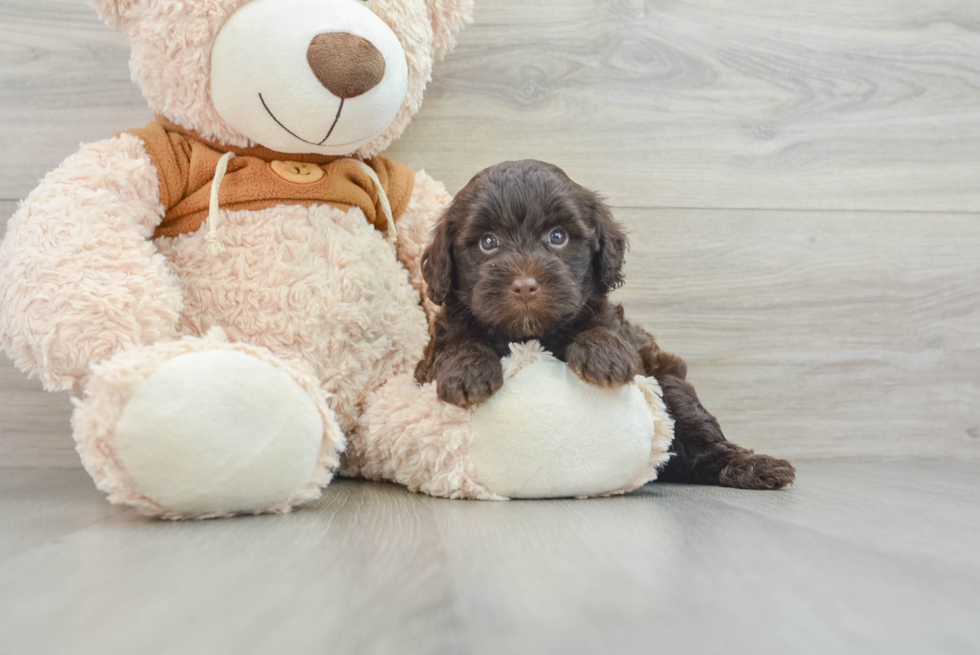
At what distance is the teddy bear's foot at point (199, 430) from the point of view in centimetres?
96

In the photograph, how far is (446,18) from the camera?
157 centimetres

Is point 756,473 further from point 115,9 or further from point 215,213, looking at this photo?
point 115,9

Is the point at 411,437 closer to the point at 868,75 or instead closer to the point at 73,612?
the point at 73,612

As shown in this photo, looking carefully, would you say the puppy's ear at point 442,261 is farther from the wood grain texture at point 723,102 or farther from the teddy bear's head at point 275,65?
the wood grain texture at point 723,102

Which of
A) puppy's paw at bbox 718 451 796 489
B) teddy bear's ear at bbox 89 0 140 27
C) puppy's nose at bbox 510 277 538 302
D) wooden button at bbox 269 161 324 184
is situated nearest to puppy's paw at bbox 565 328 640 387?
puppy's nose at bbox 510 277 538 302

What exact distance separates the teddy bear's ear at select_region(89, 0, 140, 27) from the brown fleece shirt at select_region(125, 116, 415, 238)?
0.63ft

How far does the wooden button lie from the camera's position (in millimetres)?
1456

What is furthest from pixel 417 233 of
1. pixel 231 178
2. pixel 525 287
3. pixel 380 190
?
pixel 525 287

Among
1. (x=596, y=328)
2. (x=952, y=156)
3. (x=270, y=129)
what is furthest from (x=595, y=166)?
(x=952, y=156)

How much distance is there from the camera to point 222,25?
133cm

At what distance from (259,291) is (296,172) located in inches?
10.3

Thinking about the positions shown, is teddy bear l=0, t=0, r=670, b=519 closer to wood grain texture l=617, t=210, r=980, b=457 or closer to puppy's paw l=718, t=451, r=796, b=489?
puppy's paw l=718, t=451, r=796, b=489

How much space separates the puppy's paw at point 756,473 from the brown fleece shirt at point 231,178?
0.92 meters

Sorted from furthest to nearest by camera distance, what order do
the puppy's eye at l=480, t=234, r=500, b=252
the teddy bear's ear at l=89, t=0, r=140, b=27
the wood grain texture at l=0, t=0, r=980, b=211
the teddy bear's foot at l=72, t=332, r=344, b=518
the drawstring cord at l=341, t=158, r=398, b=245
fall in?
the wood grain texture at l=0, t=0, r=980, b=211 < the drawstring cord at l=341, t=158, r=398, b=245 < the teddy bear's ear at l=89, t=0, r=140, b=27 < the puppy's eye at l=480, t=234, r=500, b=252 < the teddy bear's foot at l=72, t=332, r=344, b=518
